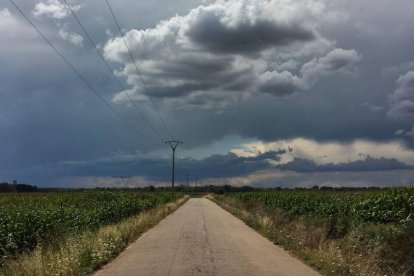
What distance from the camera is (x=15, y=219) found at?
739 inches

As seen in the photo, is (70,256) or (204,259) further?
(204,259)

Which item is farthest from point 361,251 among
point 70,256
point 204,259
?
point 70,256

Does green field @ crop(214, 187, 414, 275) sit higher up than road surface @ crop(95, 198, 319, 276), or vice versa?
green field @ crop(214, 187, 414, 275)

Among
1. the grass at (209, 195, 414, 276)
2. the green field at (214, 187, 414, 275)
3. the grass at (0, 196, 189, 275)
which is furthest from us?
the green field at (214, 187, 414, 275)

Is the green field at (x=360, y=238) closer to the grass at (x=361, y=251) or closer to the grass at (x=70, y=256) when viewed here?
the grass at (x=361, y=251)

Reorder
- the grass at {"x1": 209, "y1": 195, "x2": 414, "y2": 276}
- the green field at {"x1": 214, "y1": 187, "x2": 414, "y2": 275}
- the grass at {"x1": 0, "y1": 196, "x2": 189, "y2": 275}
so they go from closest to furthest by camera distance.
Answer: the grass at {"x1": 0, "y1": 196, "x2": 189, "y2": 275}
the grass at {"x1": 209, "y1": 195, "x2": 414, "y2": 276}
the green field at {"x1": 214, "y1": 187, "x2": 414, "y2": 275}

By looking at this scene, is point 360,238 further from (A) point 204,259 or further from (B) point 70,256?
(B) point 70,256

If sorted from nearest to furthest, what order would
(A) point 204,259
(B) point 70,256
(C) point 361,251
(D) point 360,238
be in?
(B) point 70,256
(A) point 204,259
(C) point 361,251
(D) point 360,238

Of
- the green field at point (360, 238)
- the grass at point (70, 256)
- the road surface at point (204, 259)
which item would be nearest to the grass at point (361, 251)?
the green field at point (360, 238)

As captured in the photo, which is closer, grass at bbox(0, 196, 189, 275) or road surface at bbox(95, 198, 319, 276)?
grass at bbox(0, 196, 189, 275)

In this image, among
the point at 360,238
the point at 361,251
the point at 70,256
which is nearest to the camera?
the point at 70,256

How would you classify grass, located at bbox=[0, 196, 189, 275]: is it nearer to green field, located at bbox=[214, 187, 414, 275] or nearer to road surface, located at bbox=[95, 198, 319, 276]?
road surface, located at bbox=[95, 198, 319, 276]

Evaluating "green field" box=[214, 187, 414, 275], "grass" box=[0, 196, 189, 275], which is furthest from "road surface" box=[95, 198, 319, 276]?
"green field" box=[214, 187, 414, 275]

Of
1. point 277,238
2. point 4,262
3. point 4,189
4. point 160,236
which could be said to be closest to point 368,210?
point 277,238
